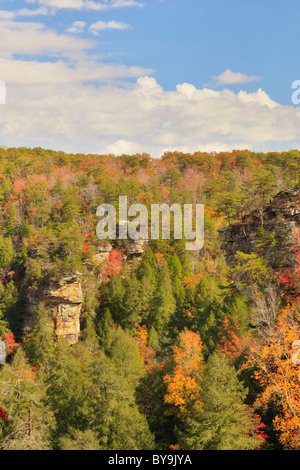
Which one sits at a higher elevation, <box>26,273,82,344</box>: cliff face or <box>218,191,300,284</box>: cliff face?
<box>218,191,300,284</box>: cliff face

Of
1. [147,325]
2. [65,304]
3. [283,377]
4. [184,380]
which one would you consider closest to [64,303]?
[65,304]

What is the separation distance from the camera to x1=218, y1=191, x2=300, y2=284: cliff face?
2669 centimetres

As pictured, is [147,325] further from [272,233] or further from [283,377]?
[283,377]

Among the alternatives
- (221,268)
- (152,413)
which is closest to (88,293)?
(221,268)

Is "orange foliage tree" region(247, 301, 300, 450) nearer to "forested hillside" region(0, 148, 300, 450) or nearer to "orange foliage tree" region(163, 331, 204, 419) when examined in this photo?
"forested hillside" region(0, 148, 300, 450)

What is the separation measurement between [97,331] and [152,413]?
25072 millimetres

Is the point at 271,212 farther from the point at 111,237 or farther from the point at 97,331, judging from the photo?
the point at 111,237

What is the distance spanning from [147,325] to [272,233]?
27823mm

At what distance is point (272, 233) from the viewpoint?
92.0 feet

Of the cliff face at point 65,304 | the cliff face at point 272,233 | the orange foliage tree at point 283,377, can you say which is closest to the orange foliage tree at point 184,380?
the orange foliage tree at point 283,377

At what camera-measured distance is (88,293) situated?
2172 inches

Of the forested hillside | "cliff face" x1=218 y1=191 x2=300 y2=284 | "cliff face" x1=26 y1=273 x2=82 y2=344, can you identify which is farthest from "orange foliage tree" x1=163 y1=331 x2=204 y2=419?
"cliff face" x1=26 y1=273 x2=82 y2=344

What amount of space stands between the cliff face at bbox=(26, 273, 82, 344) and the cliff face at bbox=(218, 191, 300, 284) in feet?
94.0
